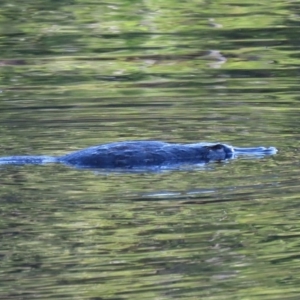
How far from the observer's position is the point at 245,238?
6809 mm

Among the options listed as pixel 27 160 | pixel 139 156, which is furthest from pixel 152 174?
pixel 27 160

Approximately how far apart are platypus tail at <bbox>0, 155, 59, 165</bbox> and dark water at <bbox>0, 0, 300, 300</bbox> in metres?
0.16

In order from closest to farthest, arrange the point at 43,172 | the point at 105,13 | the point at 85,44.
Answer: the point at 43,172
the point at 85,44
the point at 105,13

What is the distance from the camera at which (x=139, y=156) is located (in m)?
8.55

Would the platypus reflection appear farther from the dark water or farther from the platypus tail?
the dark water

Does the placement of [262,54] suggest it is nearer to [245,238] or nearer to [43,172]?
[43,172]

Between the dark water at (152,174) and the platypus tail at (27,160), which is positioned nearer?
the dark water at (152,174)

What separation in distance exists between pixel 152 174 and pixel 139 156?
0.35 metres

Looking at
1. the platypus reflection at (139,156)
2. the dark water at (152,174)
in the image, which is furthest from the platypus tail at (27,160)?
the dark water at (152,174)

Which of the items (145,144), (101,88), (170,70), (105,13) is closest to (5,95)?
(101,88)

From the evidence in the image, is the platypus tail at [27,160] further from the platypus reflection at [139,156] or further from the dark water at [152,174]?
the dark water at [152,174]

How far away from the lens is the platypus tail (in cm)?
859

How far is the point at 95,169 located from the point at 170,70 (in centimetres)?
525

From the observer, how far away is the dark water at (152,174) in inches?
247
